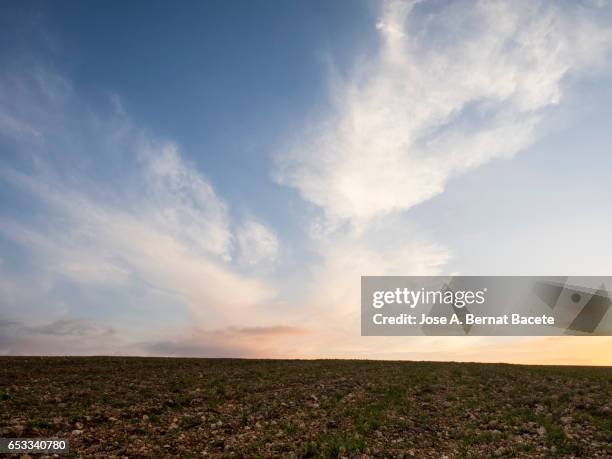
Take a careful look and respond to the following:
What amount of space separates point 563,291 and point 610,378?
29.9m

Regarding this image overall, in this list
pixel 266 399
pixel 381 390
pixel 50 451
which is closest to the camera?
pixel 50 451

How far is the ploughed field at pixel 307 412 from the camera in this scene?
19516 mm

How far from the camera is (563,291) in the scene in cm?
6244

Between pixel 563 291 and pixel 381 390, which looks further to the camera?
pixel 563 291

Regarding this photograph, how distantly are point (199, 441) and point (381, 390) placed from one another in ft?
47.8

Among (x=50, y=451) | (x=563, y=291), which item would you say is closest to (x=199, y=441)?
(x=50, y=451)

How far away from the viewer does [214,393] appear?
28.4 metres

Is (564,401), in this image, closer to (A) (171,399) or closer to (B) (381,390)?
(B) (381,390)

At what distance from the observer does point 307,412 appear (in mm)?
24484

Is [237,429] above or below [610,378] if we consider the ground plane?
below

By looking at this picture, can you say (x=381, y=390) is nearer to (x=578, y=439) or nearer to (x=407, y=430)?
(x=407, y=430)

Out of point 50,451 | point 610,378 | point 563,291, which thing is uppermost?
point 563,291

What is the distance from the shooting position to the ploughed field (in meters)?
19.5

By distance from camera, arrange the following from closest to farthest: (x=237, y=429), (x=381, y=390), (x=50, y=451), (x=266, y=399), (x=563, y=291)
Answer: (x=50, y=451) → (x=237, y=429) → (x=266, y=399) → (x=381, y=390) → (x=563, y=291)
